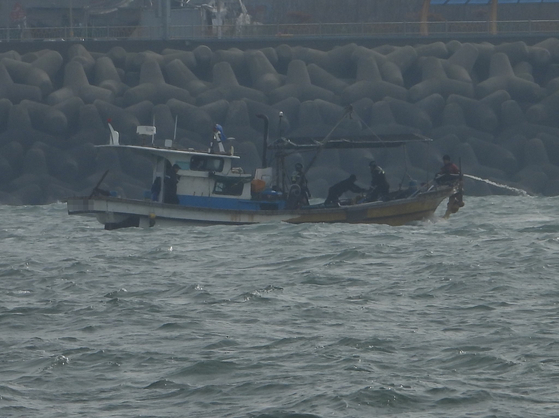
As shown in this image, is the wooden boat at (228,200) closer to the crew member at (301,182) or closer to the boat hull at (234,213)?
the boat hull at (234,213)

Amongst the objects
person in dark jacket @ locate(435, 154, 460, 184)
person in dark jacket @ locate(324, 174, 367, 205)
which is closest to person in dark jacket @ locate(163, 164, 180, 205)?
person in dark jacket @ locate(324, 174, 367, 205)

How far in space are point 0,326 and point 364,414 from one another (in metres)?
5.18

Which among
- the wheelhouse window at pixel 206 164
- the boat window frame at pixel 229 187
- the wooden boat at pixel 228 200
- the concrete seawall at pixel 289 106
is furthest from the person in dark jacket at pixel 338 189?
the concrete seawall at pixel 289 106

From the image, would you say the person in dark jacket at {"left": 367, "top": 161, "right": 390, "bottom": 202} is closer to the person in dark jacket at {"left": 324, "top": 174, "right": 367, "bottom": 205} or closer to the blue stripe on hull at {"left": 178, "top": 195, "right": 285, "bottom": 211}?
the person in dark jacket at {"left": 324, "top": 174, "right": 367, "bottom": 205}

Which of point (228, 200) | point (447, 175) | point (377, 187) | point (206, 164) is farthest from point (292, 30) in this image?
point (377, 187)

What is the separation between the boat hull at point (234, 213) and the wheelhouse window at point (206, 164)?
1.26 metres

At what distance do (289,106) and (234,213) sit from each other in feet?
44.7

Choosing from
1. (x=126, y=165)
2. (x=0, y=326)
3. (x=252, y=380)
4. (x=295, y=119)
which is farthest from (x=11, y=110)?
(x=252, y=380)

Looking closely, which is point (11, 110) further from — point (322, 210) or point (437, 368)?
point (437, 368)

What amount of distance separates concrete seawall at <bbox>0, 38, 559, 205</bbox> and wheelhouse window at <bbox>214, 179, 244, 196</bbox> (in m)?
9.11

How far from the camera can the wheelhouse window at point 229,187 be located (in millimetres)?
24109

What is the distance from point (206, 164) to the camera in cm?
2409

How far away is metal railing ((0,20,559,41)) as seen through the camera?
140 ft

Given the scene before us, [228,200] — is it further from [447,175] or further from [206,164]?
[447,175]
